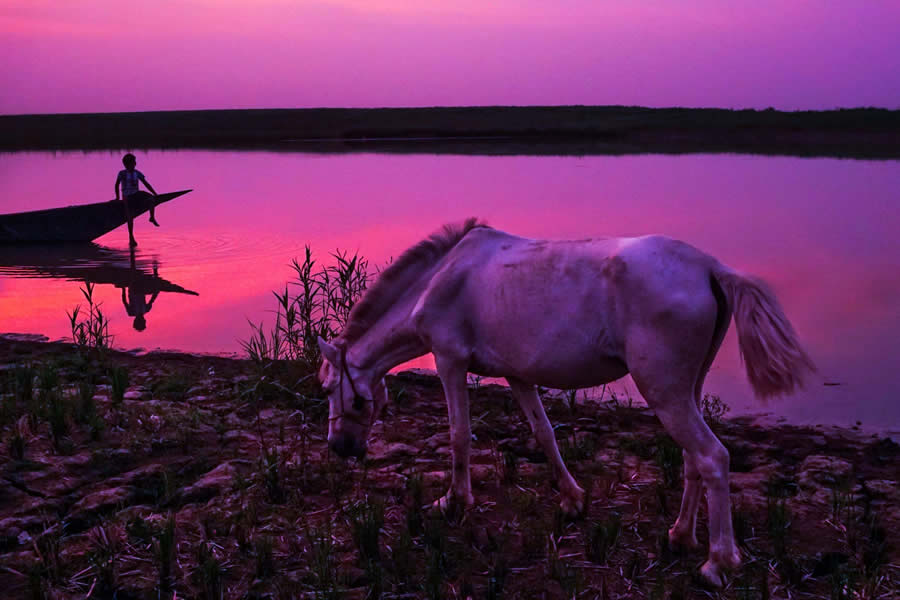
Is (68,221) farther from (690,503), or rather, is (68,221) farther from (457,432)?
(690,503)

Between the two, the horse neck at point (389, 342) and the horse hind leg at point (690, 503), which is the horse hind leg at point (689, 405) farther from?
the horse neck at point (389, 342)

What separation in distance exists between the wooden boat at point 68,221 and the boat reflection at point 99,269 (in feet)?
0.95

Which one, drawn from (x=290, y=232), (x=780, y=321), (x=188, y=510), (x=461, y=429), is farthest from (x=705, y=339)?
(x=290, y=232)

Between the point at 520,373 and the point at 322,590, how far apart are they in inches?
60.4

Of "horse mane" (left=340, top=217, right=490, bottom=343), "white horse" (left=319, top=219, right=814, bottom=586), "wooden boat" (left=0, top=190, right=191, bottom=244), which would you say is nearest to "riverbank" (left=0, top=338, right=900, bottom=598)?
"white horse" (left=319, top=219, right=814, bottom=586)

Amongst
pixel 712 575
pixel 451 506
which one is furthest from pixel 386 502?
pixel 712 575

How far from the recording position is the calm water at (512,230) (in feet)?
30.0

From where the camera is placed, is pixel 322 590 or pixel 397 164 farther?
pixel 397 164

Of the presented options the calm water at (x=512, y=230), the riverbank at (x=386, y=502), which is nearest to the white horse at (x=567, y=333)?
the riverbank at (x=386, y=502)

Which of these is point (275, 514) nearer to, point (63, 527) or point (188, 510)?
point (188, 510)

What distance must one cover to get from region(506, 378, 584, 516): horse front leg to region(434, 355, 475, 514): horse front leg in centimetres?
38

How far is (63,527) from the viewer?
4.54 m

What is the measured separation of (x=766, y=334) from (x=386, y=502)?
2443 millimetres

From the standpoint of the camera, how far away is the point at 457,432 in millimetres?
4691
